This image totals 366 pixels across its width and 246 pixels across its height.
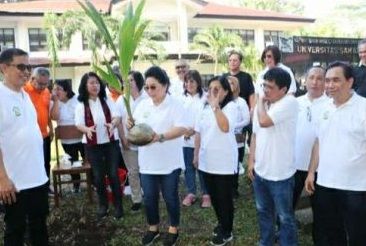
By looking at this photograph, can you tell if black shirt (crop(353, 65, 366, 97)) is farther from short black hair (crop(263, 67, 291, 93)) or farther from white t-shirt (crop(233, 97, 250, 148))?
short black hair (crop(263, 67, 291, 93))

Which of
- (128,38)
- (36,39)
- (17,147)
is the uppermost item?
(36,39)

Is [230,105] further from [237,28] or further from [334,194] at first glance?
[237,28]

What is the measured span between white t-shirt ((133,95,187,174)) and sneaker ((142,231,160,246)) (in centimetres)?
69

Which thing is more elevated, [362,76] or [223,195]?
[362,76]

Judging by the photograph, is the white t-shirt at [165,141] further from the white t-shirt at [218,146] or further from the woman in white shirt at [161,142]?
the white t-shirt at [218,146]

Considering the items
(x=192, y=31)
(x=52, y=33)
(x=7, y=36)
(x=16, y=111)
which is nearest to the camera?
(x=16, y=111)

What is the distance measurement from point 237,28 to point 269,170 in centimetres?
2314

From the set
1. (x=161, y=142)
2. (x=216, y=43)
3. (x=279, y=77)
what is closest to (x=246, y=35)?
(x=216, y=43)

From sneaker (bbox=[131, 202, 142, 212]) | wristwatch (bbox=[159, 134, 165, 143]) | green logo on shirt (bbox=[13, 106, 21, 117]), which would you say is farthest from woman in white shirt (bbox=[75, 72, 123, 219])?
green logo on shirt (bbox=[13, 106, 21, 117])

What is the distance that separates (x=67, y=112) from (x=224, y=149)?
2930mm

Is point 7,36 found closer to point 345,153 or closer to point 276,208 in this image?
point 276,208

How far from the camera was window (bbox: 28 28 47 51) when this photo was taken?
2167 cm

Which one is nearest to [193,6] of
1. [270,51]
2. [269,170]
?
[270,51]

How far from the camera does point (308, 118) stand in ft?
12.9
